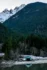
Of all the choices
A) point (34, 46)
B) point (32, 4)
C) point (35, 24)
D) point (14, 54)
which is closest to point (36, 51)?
point (34, 46)

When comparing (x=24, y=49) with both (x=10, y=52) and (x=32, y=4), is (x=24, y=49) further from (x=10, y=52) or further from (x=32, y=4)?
(x=32, y=4)

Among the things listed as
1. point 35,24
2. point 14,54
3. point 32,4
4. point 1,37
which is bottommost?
point 14,54

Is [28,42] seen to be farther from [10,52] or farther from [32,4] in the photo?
[32,4]

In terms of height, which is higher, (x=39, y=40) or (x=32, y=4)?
(x=32, y=4)

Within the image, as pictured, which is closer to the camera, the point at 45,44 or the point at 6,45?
the point at 6,45

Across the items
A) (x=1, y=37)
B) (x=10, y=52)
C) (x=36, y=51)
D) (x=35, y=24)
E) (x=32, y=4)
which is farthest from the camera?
(x=32, y=4)

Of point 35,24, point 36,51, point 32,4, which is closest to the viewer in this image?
point 36,51

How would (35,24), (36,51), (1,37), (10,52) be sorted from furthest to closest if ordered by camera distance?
(35,24) → (1,37) → (36,51) → (10,52)

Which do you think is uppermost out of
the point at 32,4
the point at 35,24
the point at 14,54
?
the point at 32,4

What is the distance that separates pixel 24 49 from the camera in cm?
5569

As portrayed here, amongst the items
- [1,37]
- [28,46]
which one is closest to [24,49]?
[28,46]

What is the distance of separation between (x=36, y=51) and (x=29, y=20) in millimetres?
36737

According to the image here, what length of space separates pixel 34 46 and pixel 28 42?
2.06 m

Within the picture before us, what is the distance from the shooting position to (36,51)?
55.6m
